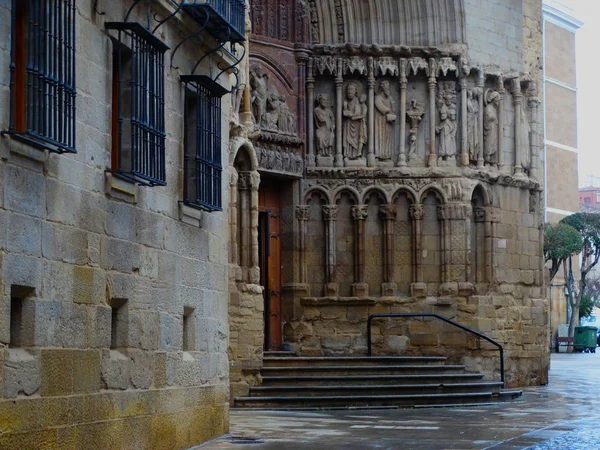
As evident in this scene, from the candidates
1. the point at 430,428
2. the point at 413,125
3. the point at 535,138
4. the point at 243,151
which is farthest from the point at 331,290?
the point at 430,428

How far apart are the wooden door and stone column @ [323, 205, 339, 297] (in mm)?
849

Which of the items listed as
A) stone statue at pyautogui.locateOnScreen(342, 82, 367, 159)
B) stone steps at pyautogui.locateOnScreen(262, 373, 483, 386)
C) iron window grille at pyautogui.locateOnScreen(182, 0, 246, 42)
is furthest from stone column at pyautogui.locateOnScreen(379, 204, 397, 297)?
iron window grille at pyautogui.locateOnScreen(182, 0, 246, 42)

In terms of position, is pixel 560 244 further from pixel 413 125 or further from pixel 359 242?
pixel 359 242

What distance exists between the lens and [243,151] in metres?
18.6

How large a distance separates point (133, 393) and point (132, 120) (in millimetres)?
2300

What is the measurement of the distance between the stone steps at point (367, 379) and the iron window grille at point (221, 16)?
6.57 m

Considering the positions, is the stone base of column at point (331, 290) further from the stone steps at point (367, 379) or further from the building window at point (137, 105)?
the building window at point (137, 105)

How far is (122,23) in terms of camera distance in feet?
33.1

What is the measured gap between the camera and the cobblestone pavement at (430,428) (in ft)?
40.2

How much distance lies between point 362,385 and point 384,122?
556 cm

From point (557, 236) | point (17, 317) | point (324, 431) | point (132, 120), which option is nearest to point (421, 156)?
point (324, 431)

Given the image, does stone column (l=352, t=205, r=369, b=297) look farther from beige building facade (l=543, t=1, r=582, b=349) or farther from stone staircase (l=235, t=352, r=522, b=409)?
beige building facade (l=543, t=1, r=582, b=349)

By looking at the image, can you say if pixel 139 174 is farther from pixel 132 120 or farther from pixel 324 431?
pixel 324 431

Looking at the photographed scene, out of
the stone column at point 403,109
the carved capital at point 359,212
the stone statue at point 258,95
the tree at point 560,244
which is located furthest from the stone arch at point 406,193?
the tree at point 560,244
